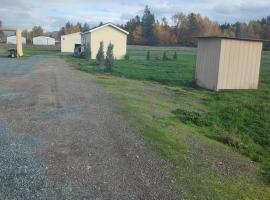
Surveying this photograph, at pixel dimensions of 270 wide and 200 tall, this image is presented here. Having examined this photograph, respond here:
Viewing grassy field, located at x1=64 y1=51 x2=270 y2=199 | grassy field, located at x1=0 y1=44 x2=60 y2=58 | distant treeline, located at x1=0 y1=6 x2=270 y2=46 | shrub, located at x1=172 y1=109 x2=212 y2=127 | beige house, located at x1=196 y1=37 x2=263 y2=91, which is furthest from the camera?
distant treeline, located at x1=0 y1=6 x2=270 y2=46

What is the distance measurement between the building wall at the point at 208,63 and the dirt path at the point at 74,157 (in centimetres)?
636

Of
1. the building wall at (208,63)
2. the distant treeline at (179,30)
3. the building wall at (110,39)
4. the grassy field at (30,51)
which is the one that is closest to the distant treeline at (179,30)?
the distant treeline at (179,30)

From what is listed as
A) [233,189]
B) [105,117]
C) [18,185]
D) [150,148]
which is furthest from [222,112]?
[18,185]

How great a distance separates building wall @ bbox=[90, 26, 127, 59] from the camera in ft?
119

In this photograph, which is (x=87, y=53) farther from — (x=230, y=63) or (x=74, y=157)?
(x=74, y=157)

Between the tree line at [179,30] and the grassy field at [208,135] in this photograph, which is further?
the tree line at [179,30]

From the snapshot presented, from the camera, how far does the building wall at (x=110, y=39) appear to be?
3634cm

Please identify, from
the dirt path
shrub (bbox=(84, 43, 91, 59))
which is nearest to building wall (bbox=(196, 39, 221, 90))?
the dirt path

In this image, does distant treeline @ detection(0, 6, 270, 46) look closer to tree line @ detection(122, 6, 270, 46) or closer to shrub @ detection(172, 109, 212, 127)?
tree line @ detection(122, 6, 270, 46)

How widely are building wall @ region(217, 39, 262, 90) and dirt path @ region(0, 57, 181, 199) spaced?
6523 millimetres

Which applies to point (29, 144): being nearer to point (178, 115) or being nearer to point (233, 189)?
point (233, 189)

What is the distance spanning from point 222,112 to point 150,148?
4331mm

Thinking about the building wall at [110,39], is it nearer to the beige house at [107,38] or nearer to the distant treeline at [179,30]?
the beige house at [107,38]

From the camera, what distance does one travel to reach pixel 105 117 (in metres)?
8.13
